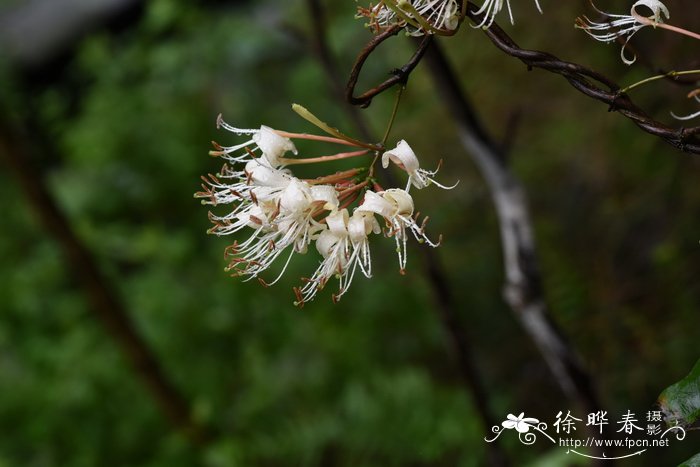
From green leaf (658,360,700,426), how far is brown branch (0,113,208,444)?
2249 millimetres

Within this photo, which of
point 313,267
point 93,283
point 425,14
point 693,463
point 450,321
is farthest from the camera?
point 313,267

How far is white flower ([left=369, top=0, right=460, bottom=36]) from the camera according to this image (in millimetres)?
636

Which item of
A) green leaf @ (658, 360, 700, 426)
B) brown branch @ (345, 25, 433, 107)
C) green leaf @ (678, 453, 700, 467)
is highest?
brown branch @ (345, 25, 433, 107)

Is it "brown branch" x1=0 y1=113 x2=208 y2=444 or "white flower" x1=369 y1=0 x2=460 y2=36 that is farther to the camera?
"brown branch" x1=0 y1=113 x2=208 y2=444

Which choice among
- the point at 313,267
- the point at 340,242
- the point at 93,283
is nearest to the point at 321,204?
the point at 340,242

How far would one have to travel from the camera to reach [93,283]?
2633 millimetres

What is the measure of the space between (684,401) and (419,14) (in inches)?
14.8

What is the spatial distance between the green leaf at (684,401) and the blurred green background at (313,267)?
0.87 metres

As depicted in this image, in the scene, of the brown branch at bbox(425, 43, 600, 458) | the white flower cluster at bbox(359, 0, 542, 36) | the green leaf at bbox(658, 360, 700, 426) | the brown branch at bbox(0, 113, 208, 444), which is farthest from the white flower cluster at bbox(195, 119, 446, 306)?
the brown branch at bbox(0, 113, 208, 444)

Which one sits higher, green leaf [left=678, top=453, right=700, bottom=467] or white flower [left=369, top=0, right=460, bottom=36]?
white flower [left=369, top=0, right=460, bottom=36]

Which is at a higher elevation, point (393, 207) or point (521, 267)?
point (393, 207)

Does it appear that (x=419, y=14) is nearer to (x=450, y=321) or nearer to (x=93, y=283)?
(x=450, y=321)

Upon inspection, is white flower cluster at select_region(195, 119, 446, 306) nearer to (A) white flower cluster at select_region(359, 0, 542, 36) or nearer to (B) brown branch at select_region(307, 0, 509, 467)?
(A) white flower cluster at select_region(359, 0, 542, 36)

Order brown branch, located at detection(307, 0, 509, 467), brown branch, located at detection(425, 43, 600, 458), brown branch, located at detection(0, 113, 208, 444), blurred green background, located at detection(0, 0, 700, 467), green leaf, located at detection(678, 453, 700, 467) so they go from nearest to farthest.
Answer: green leaf, located at detection(678, 453, 700, 467), brown branch, located at detection(425, 43, 600, 458), brown branch, located at detection(307, 0, 509, 467), blurred green background, located at detection(0, 0, 700, 467), brown branch, located at detection(0, 113, 208, 444)
